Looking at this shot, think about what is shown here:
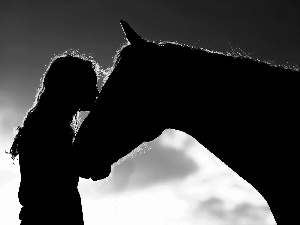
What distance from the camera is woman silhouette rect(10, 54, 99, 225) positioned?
285 cm

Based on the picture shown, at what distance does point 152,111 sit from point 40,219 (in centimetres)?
133

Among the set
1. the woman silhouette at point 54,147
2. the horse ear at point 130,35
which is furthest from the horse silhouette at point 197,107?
the woman silhouette at point 54,147

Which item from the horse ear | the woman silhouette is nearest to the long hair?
the woman silhouette

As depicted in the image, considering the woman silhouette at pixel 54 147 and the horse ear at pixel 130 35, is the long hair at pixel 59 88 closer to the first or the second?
the woman silhouette at pixel 54 147

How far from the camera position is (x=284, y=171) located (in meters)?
2.24

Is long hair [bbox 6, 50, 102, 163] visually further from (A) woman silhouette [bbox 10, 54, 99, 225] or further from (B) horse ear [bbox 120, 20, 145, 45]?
(B) horse ear [bbox 120, 20, 145, 45]

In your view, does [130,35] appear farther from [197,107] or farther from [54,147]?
[54,147]

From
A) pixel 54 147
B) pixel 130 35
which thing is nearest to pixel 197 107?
pixel 130 35

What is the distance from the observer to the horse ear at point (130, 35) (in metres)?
2.68

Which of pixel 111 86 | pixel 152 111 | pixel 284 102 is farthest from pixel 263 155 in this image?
pixel 111 86

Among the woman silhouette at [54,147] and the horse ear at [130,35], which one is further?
the woman silhouette at [54,147]

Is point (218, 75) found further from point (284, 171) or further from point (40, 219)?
point (40, 219)

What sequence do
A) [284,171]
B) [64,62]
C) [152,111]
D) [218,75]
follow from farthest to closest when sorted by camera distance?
1. [64,62]
2. [152,111]
3. [218,75]
4. [284,171]

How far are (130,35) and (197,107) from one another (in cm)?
83
